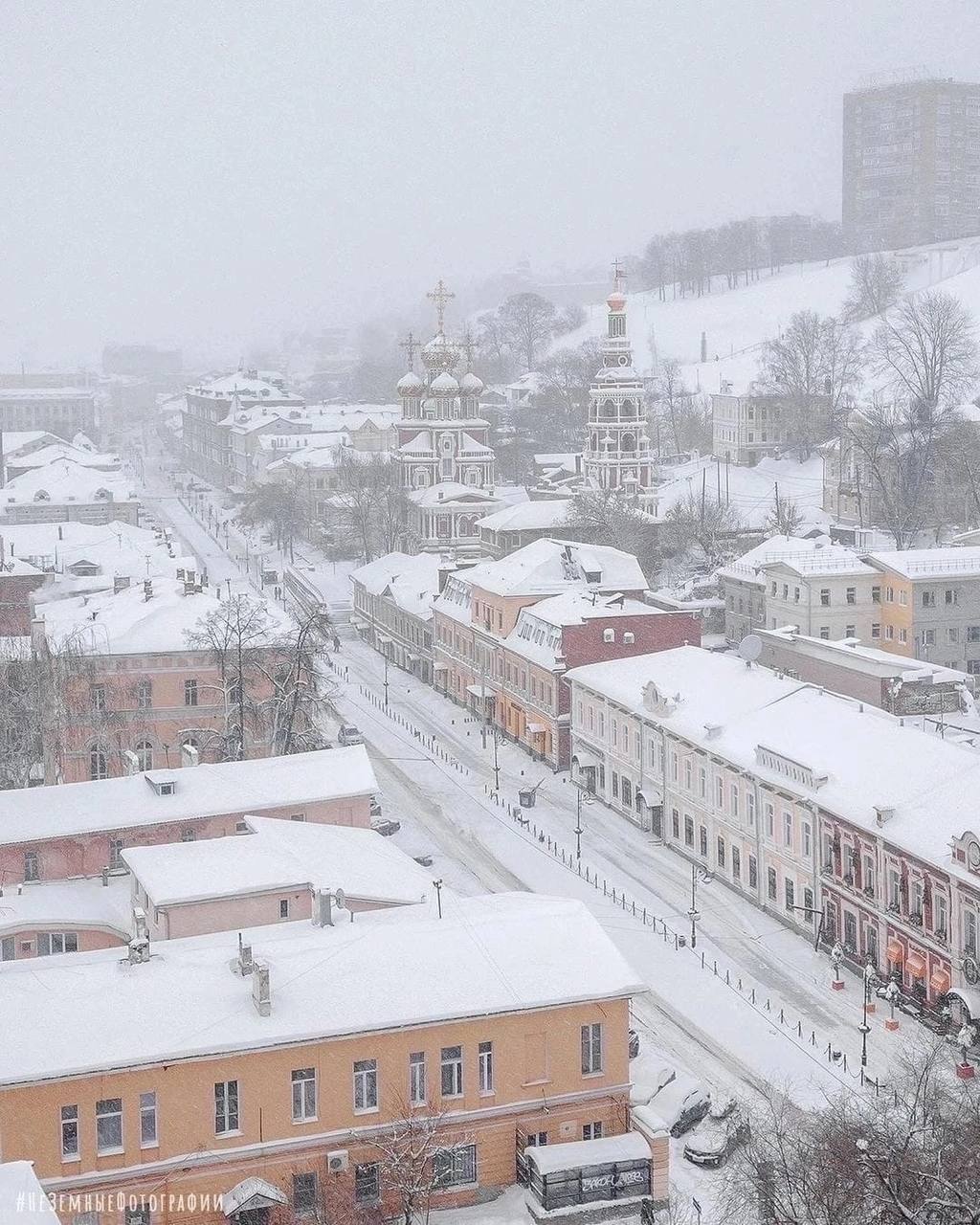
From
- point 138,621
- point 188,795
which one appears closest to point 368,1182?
point 188,795

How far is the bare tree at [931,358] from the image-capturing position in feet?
256

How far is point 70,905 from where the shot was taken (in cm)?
3148

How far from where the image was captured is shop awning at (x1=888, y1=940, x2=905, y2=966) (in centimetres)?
3055

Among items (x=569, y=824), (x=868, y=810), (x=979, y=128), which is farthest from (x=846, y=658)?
(x=979, y=128)

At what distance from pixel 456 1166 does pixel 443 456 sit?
2482 inches

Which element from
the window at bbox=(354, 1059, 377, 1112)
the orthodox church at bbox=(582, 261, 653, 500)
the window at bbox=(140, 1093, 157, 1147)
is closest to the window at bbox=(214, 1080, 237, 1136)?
the window at bbox=(140, 1093, 157, 1147)

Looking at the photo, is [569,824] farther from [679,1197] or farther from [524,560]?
[679,1197]

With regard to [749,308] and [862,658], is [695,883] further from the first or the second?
[749,308]

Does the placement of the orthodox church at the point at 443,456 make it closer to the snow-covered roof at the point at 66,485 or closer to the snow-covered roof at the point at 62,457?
the snow-covered roof at the point at 66,485

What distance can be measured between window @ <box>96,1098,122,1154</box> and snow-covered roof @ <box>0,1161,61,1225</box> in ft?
11.9

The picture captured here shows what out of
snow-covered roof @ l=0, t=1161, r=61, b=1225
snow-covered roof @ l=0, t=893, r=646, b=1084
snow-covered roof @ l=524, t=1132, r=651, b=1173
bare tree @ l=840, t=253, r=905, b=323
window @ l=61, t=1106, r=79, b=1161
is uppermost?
bare tree @ l=840, t=253, r=905, b=323

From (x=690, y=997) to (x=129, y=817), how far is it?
35.7 ft

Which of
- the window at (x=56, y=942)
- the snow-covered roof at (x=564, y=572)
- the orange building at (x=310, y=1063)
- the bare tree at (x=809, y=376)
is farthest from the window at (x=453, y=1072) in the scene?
the bare tree at (x=809, y=376)

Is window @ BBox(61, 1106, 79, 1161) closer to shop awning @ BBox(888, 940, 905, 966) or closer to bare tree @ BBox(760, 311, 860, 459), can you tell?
shop awning @ BBox(888, 940, 905, 966)
